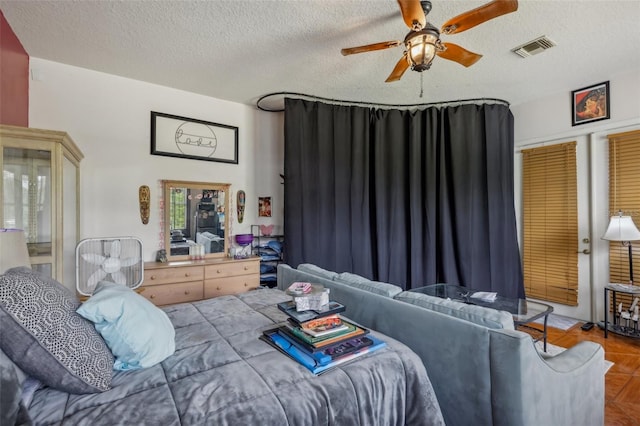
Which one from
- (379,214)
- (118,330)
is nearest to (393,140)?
(379,214)

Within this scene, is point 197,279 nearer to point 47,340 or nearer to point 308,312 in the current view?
point 308,312

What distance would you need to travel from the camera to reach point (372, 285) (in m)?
1.96

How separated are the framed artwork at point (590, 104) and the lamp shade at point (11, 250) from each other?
4962 mm

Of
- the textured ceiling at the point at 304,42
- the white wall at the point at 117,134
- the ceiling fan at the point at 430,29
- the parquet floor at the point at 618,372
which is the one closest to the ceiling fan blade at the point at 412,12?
the ceiling fan at the point at 430,29

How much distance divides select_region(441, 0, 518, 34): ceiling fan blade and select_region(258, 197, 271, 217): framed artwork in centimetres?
267

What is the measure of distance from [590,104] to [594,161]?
63cm

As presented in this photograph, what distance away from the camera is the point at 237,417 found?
972 mm

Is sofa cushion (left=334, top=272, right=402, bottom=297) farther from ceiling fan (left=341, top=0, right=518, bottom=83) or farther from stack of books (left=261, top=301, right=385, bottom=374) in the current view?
ceiling fan (left=341, top=0, right=518, bottom=83)

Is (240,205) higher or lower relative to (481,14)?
lower

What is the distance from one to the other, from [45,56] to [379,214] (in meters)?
3.69

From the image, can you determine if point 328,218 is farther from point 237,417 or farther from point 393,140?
point 237,417

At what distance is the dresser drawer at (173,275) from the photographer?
2938 mm

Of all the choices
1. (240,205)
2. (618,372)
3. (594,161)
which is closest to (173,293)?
(240,205)

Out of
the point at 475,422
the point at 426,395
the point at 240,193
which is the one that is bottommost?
the point at 475,422
